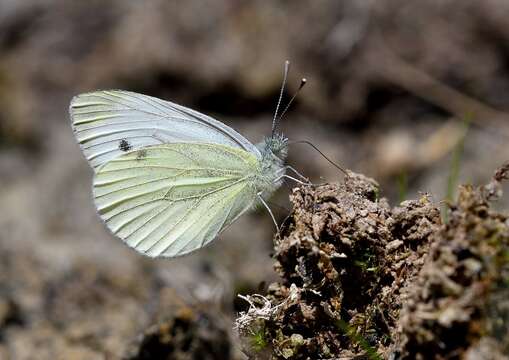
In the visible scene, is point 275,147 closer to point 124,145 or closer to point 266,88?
point 124,145

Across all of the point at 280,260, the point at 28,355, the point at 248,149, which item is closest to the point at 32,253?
the point at 28,355

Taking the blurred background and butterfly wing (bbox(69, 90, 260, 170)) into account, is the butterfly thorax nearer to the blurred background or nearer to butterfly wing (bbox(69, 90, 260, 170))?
butterfly wing (bbox(69, 90, 260, 170))

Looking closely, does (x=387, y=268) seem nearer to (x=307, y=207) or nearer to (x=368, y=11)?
(x=307, y=207)

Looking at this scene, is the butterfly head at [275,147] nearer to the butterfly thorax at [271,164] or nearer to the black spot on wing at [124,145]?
the butterfly thorax at [271,164]

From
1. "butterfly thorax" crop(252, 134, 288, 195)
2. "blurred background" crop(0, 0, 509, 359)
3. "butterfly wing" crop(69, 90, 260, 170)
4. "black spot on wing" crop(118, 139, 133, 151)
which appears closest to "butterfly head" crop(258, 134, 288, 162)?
"butterfly thorax" crop(252, 134, 288, 195)

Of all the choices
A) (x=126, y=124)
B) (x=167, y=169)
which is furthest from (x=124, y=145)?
(x=167, y=169)

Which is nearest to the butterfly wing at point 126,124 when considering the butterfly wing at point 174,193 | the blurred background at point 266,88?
the butterfly wing at point 174,193

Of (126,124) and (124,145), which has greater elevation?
(126,124)
